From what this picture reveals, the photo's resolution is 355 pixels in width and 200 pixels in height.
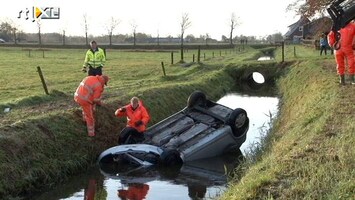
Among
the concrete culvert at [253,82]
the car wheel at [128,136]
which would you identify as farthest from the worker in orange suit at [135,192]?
the concrete culvert at [253,82]

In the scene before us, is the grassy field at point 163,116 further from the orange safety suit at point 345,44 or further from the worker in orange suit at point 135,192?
the worker in orange suit at point 135,192

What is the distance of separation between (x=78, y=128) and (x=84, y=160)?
100 cm

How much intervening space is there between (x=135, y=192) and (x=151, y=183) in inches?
28.2

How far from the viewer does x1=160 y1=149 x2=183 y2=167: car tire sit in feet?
38.4

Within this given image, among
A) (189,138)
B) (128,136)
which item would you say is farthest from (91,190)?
(189,138)

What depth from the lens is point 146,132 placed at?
13266mm

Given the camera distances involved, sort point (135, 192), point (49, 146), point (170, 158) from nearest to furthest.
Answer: point (135, 192) → point (49, 146) → point (170, 158)

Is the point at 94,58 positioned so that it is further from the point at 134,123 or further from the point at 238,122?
the point at 238,122

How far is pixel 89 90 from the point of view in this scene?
12.3 meters

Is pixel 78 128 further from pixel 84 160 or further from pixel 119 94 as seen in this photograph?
pixel 119 94

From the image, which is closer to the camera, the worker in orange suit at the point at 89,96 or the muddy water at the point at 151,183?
the muddy water at the point at 151,183

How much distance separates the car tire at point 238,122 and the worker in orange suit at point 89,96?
356 centimetres

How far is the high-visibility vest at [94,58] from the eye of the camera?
17.6 metres

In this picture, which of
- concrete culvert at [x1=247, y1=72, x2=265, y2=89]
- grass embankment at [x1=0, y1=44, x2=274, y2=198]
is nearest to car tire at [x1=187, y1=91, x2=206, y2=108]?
grass embankment at [x1=0, y1=44, x2=274, y2=198]
